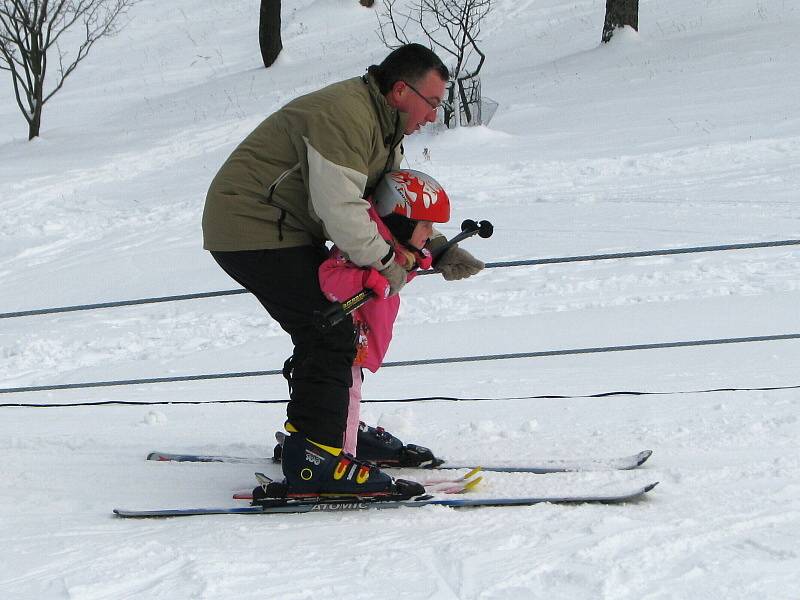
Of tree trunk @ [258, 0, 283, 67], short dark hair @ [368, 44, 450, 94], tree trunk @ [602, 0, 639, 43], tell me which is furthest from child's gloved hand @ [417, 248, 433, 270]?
tree trunk @ [258, 0, 283, 67]

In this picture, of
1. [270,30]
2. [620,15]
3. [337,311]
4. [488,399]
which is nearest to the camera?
[337,311]

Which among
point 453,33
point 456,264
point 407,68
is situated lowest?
point 453,33

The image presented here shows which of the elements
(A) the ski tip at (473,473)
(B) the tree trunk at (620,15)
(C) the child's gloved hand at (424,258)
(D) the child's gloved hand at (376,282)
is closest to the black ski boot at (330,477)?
(A) the ski tip at (473,473)

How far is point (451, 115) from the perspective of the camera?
Answer: 13414mm

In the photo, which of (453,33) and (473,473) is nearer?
(473,473)

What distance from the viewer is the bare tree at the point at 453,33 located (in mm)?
13366

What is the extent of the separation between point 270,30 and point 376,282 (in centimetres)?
1731

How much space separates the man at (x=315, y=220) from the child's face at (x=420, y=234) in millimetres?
179

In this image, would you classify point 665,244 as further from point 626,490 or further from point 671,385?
point 626,490

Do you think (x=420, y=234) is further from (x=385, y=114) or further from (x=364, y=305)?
(x=385, y=114)

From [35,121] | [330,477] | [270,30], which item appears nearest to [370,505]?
[330,477]

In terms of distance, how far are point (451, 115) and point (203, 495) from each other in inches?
403

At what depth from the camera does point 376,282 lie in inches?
134

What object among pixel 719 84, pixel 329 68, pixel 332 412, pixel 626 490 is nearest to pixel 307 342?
pixel 332 412
